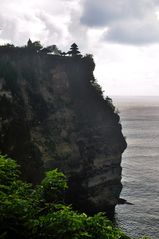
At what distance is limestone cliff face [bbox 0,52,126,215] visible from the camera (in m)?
58.9

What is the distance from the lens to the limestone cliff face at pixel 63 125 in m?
58.9

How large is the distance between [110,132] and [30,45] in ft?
A: 71.8

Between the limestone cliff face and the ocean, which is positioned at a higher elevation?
the limestone cliff face

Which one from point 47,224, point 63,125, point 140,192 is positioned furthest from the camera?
point 140,192

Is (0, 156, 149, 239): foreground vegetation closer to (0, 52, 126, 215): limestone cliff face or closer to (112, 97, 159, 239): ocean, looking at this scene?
(0, 52, 126, 215): limestone cliff face

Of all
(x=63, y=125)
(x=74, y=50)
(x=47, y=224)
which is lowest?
(x=47, y=224)

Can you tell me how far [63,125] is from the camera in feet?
211

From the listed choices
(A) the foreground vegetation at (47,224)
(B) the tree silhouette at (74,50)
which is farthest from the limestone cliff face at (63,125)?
(A) the foreground vegetation at (47,224)

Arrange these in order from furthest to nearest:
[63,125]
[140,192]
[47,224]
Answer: [140,192]
[63,125]
[47,224]

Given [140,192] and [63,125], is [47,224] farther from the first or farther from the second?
[140,192]

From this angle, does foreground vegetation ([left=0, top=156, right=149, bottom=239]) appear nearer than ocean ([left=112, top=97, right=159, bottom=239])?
Yes

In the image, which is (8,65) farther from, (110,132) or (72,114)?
(110,132)

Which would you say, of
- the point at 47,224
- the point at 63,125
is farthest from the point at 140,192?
the point at 47,224

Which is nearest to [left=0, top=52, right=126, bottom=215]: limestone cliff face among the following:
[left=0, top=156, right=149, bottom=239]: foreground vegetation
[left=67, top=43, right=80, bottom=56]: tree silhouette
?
[left=67, top=43, right=80, bottom=56]: tree silhouette
